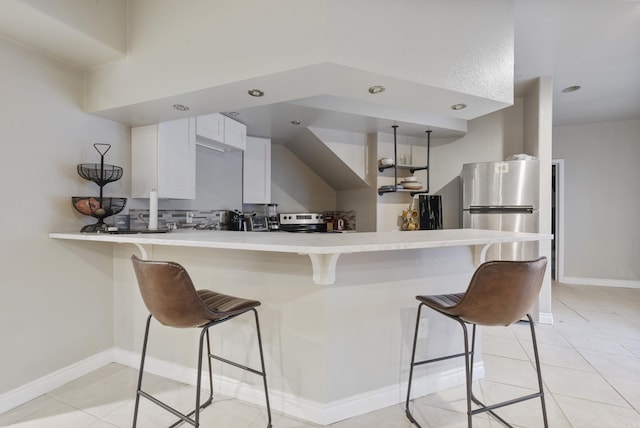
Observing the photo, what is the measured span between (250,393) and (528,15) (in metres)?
3.33

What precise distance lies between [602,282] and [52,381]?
22.0ft

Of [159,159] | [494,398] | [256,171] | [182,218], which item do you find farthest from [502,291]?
[256,171]

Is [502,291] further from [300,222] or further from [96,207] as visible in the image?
[300,222]

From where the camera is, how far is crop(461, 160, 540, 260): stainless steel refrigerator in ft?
10.5

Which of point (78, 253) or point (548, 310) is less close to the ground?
point (78, 253)

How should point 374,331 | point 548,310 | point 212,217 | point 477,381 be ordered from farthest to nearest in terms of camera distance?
point 212,217, point 548,310, point 477,381, point 374,331

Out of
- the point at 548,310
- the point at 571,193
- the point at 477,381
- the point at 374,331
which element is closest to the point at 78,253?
the point at 374,331

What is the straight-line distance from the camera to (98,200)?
212 cm

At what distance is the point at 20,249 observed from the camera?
1.88 metres

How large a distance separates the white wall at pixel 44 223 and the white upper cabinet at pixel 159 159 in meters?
0.17

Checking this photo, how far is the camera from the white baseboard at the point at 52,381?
181cm

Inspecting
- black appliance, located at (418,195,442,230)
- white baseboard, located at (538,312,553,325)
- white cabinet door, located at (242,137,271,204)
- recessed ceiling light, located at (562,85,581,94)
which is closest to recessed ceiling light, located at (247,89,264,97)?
white cabinet door, located at (242,137,271,204)

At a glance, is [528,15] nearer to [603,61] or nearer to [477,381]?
[603,61]

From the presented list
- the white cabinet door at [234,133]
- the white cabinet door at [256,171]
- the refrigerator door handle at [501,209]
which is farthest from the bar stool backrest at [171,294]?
the refrigerator door handle at [501,209]
